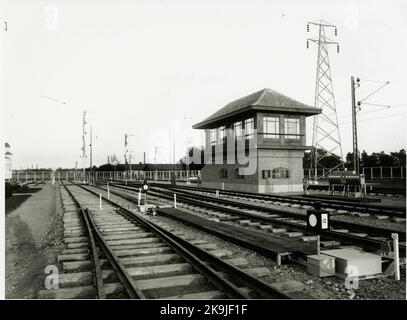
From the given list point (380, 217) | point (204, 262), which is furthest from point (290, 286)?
point (380, 217)

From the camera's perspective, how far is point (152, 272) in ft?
21.4

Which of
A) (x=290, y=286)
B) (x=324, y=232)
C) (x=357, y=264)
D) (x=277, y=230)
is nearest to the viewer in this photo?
Result: (x=290, y=286)

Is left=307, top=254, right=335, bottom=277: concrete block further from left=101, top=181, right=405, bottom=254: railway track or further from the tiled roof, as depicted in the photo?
the tiled roof

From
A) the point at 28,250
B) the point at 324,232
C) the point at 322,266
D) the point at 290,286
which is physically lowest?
the point at 28,250

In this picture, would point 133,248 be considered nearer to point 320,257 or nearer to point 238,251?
point 238,251

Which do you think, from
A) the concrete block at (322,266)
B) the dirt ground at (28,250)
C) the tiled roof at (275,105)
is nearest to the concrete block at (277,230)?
the concrete block at (322,266)

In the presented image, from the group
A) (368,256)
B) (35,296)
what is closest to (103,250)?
(35,296)

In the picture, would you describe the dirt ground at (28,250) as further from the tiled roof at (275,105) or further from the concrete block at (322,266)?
the tiled roof at (275,105)

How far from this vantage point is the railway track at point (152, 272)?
5422 millimetres

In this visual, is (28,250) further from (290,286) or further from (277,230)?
(290,286)

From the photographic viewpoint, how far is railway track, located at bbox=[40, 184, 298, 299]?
542 centimetres

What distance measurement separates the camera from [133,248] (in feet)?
28.3
